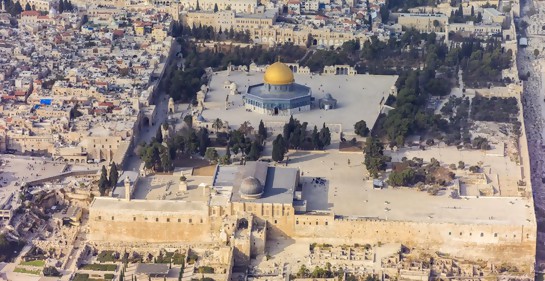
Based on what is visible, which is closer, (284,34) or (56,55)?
(56,55)

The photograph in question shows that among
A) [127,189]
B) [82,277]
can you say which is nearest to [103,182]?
[127,189]

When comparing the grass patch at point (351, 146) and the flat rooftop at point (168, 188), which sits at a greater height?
the grass patch at point (351, 146)

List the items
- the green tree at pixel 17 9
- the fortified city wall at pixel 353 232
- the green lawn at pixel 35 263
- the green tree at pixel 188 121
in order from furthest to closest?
the green tree at pixel 17 9, the green tree at pixel 188 121, the fortified city wall at pixel 353 232, the green lawn at pixel 35 263

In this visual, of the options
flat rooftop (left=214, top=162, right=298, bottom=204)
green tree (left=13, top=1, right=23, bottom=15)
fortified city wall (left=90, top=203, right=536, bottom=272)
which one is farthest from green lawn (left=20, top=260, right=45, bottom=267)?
green tree (left=13, top=1, right=23, bottom=15)

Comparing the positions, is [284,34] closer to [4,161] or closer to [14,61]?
[14,61]

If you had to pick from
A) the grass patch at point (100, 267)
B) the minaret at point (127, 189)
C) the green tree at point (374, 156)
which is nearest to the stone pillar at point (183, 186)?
the minaret at point (127, 189)

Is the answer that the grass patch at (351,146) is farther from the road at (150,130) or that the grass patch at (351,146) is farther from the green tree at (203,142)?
the road at (150,130)

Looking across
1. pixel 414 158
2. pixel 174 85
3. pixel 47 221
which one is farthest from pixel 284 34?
pixel 47 221
